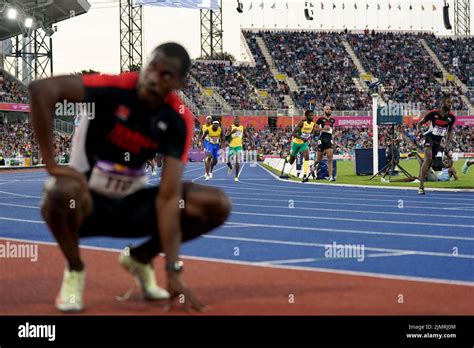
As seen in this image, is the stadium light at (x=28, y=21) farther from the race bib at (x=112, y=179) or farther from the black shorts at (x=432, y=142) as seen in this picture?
the race bib at (x=112, y=179)

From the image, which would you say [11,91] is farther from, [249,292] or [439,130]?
[249,292]

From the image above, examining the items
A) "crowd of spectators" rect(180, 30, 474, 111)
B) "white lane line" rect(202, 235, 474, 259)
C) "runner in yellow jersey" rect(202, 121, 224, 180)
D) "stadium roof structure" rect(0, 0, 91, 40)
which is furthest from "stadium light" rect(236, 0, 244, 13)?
"white lane line" rect(202, 235, 474, 259)

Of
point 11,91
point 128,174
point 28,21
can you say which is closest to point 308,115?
point 128,174

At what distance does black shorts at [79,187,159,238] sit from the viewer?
4.36m

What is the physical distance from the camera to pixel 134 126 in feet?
13.7

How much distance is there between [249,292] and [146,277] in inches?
30.1

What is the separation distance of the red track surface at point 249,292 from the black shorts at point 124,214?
0.48 m

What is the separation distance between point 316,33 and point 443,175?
59701 mm

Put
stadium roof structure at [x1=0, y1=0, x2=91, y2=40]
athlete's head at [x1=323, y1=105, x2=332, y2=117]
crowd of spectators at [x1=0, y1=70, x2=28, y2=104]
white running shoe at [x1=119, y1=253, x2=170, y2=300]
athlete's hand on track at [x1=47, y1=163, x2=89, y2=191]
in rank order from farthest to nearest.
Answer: crowd of spectators at [x1=0, y1=70, x2=28, y2=104], stadium roof structure at [x1=0, y1=0, x2=91, y2=40], athlete's head at [x1=323, y1=105, x2=332, y2=117], white running shoe at [x1=119, y1=253, x2=170, y2=300], athlete's hand on track at [x1=47, y1=163, x2=89, y2=191]

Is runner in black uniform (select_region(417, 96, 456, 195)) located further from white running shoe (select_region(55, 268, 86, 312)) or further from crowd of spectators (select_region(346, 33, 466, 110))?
crowd of spectators (select_region(346, 33, 466, 110))

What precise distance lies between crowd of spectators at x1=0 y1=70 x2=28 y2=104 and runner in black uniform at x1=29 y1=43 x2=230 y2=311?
46871mm

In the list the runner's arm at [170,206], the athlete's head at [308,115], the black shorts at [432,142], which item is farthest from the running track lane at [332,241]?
the athlete's head at [308,115]
